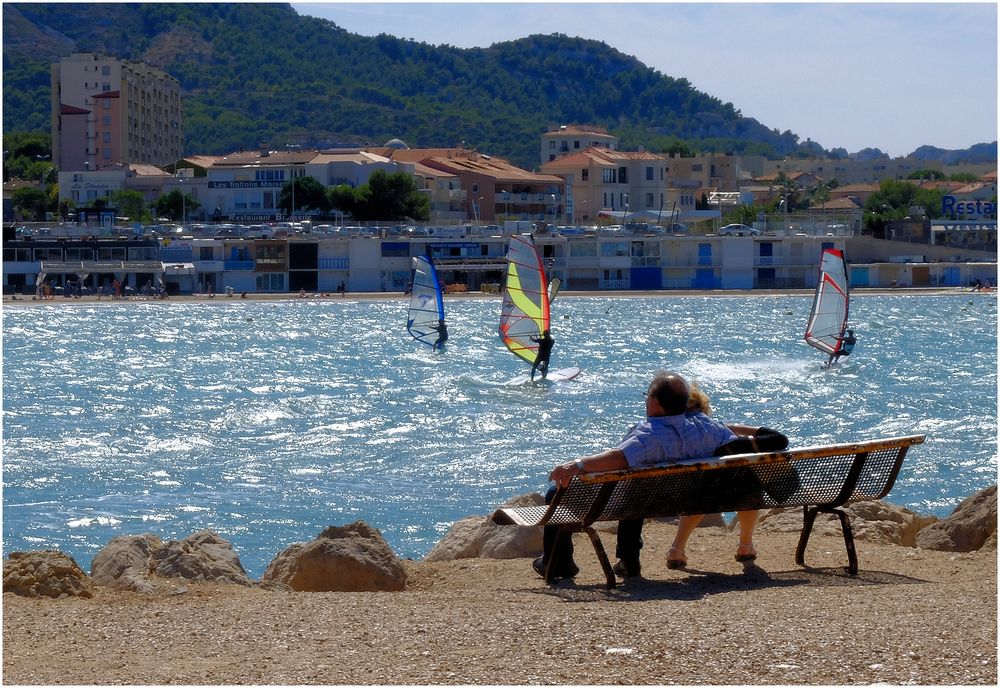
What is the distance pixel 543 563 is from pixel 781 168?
591ft

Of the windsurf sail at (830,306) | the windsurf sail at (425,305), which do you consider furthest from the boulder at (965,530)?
the windsurf sail at (425,305)

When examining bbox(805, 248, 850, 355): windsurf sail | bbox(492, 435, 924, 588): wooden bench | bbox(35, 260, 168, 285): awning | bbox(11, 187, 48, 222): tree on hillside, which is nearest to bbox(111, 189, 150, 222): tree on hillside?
bbox(11, 187, 48, 222): tree on hillside

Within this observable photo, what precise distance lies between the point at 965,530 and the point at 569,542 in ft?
9.12

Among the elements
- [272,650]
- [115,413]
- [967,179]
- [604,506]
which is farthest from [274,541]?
[967,179]

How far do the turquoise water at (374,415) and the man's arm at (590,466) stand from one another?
464cm

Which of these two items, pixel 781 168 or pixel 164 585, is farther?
pixel 781 168

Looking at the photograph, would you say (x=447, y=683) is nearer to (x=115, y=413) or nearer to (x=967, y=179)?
(x=115, y=413)

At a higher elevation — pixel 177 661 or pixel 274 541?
pixel 177 661

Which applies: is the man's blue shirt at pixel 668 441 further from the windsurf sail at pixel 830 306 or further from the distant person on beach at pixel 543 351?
the windsurf sail at pixel 830 306

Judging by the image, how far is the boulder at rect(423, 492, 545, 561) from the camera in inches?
332

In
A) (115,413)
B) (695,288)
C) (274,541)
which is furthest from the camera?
(695,288)

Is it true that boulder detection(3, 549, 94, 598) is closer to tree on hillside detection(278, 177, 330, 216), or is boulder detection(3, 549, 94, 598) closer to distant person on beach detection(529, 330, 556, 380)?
distant person on beach detection(529, 330, 556, 380)

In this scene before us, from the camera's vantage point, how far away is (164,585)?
23.7 feet

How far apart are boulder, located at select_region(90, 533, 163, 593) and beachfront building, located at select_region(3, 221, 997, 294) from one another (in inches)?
2610
